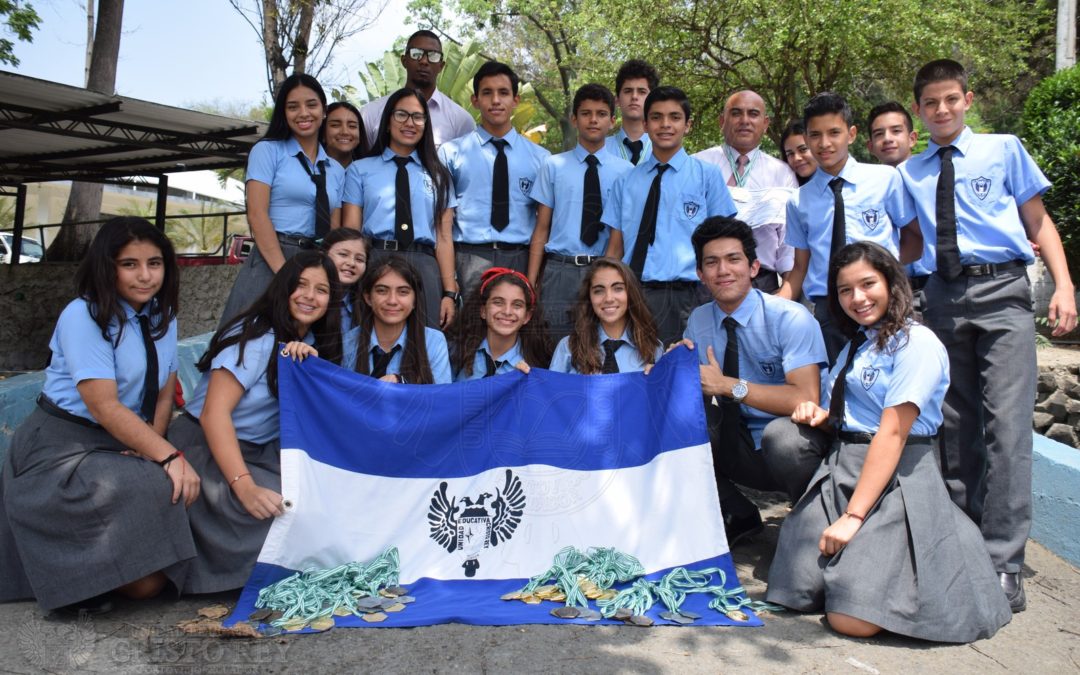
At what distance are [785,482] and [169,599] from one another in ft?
9.73

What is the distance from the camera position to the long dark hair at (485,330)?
4.85 m

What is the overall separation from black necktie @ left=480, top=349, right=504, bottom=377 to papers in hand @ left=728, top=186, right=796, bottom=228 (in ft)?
6.69

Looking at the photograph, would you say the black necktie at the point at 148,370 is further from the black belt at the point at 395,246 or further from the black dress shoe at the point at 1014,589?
the black dress shoe at the point at 1014,589

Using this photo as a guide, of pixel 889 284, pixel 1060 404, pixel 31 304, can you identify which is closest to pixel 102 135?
pixel 31 304

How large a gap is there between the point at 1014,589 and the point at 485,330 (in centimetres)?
293

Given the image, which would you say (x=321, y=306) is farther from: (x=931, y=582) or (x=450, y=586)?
(x=931, y=582)

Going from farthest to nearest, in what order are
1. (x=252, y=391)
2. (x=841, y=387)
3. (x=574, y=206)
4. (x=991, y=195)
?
(x=574, y=206) → (x=991, y=195) → (x=252, y=391) → (x=841, y=387)

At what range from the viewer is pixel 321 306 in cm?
438

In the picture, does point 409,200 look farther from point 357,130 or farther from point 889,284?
point 889,284

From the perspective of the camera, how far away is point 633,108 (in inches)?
242

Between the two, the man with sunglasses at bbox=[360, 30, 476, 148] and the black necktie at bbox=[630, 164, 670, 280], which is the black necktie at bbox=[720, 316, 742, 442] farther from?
the man with sunglasses at bbox=[360, 30, 476, 148]

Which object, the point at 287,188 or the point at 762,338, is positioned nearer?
the point at 762,338

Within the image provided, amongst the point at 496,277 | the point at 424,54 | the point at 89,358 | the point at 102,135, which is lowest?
the point at 89,358

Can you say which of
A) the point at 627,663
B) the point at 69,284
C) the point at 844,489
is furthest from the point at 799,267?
the point at 69,284
